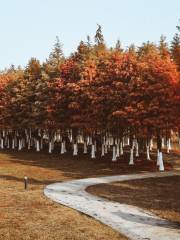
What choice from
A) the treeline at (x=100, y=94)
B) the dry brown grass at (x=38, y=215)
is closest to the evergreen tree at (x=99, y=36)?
the treeline at (x=100, y=94)

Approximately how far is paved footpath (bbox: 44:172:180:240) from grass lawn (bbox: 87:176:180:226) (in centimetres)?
105

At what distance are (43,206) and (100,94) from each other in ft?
109

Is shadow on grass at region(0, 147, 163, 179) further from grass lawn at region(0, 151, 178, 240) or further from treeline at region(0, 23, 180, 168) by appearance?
treeline at region(0, 23, 180, 168)

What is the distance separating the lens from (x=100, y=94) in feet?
200

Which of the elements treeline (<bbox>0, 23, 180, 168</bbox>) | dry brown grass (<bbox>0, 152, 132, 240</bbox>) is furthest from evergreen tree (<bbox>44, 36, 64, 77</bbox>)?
dry brown grass (<bbox>0, 152, 132, 240</bbox>)

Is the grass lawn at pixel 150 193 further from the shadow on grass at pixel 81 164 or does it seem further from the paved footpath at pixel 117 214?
the shadow on grass at pixel 81 164

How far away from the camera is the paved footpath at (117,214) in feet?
72.8

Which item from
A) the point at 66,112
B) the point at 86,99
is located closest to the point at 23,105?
the point at 66,112

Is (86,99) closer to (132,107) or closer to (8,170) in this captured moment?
(132,107)

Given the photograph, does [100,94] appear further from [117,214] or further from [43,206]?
[117,214]

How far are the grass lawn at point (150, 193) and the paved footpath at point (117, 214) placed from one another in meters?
1.05

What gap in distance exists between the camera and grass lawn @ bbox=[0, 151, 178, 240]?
22.2 m

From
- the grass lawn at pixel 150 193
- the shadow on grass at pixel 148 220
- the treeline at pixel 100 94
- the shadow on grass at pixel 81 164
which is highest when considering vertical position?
the treeline at pixel 100 94

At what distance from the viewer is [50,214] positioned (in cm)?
2667
